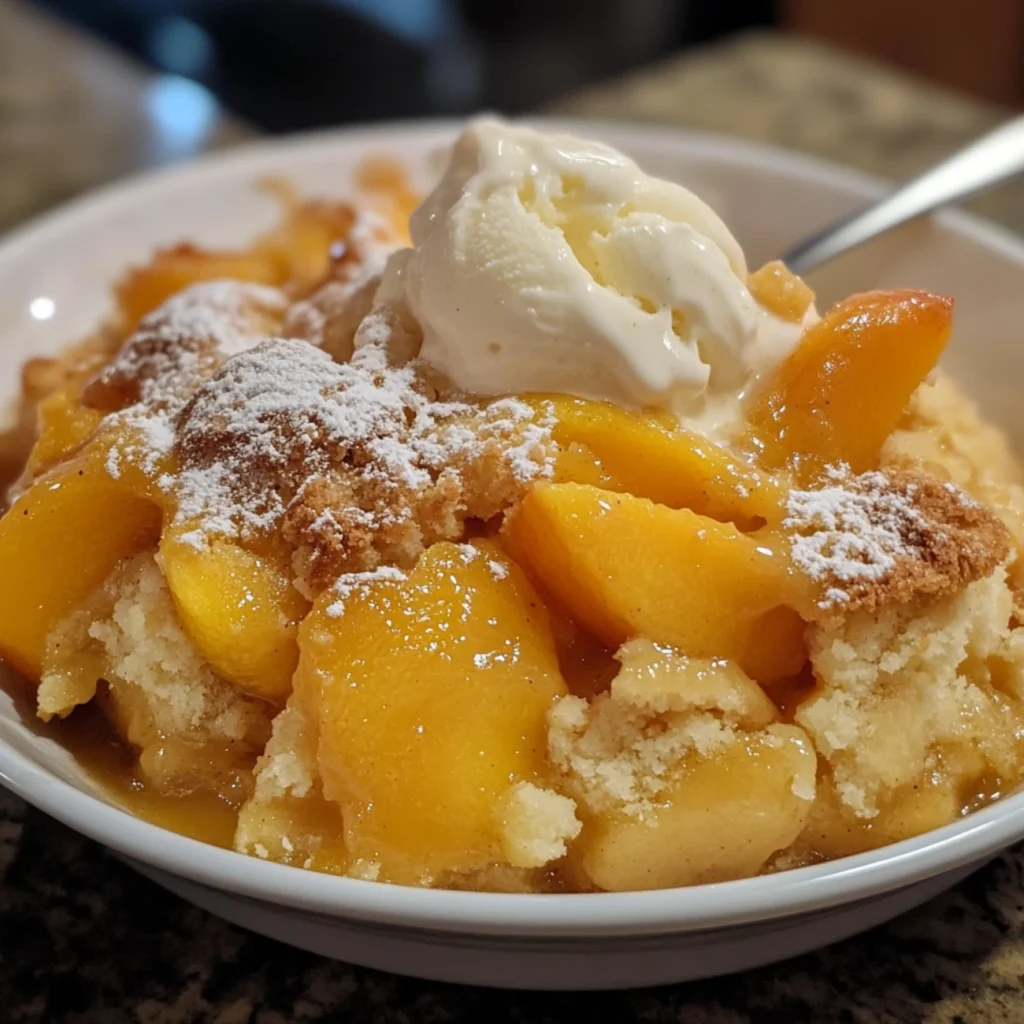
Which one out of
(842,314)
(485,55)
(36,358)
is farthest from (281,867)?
(485,55)

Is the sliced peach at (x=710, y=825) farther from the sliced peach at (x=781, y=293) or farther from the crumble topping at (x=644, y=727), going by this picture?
the sliced peach at (x=781, y=293)

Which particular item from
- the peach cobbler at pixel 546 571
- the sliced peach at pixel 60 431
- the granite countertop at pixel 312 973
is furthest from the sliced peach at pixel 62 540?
the granite countertop at pixel 312 973

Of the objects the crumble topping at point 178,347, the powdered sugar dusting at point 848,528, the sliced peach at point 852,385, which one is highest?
the sliced peach at point 852,385

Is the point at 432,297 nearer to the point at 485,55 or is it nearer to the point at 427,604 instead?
the point at 427,604

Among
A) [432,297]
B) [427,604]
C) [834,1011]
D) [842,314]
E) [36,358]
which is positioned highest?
[842,314]

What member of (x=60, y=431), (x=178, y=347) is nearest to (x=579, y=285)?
(x=178, y=347)

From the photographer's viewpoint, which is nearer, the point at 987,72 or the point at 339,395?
the point at 339,395
